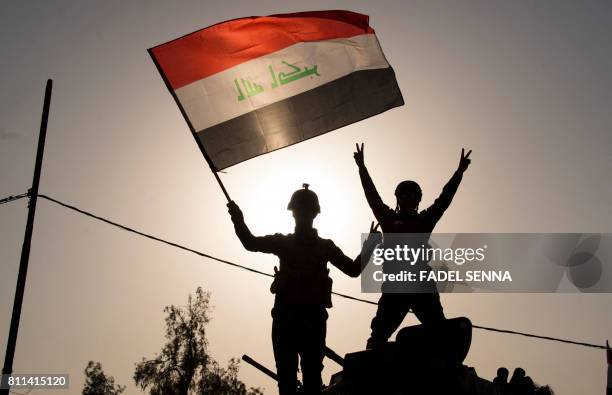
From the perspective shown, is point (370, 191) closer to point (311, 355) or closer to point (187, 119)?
point (311, 355)

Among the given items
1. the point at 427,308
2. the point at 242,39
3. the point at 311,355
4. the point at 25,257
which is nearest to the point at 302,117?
the point at 242,39

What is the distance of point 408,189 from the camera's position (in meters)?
7.07

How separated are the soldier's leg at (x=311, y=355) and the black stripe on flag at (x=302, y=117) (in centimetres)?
267

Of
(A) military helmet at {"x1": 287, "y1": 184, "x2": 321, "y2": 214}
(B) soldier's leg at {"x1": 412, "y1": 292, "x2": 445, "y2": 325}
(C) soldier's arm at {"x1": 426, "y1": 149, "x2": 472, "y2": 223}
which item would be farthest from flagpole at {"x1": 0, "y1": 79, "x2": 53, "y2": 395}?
(C) soldier's arm at {"x1": 426, "y1": 149, "x2": 472, "y2": 223}

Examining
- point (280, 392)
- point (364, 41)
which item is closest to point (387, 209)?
point (280, 392)

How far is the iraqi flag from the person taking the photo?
8.12 m

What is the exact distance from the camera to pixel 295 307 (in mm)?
6008

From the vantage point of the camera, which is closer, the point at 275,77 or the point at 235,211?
the point at 235,211

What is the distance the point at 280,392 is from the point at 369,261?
62.0 inches

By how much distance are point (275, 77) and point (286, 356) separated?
4083mm

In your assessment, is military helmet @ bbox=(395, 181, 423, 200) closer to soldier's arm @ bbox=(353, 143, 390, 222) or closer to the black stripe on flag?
soldier's arm @ bbox=(353, 143, 390, 222)

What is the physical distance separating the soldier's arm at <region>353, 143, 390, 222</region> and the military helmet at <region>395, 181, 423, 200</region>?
228 millimetres

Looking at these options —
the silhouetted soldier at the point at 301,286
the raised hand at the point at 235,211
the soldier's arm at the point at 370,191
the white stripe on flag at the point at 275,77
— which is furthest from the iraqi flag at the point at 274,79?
the silhouetted soldier at the point at 301,286

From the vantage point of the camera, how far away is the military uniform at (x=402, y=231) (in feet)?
21.6
